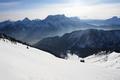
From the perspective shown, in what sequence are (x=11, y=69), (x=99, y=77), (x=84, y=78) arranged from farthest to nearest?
(x=99, y=77) < (x=84, y=78) < (x=11, y=69)

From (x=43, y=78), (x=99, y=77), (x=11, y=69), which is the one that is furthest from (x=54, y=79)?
(x=99, y=77)

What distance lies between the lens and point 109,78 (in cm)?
3906

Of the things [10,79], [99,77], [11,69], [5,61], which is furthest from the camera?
[99,77]

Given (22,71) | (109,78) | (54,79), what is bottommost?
(109,78)

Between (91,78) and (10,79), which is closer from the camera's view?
(10,79)

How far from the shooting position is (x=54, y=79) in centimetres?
2753

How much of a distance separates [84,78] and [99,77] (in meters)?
4.71

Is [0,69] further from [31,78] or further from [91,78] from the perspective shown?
[91,78]

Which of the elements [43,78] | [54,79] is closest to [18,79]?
[43,78]

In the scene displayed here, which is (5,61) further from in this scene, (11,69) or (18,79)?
(18,79)

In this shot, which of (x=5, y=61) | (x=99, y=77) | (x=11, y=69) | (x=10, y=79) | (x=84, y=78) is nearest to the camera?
(x=10, y=79)

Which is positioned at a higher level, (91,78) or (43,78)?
(43,78)

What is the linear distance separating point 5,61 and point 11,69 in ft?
7.52

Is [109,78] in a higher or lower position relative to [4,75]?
lower
